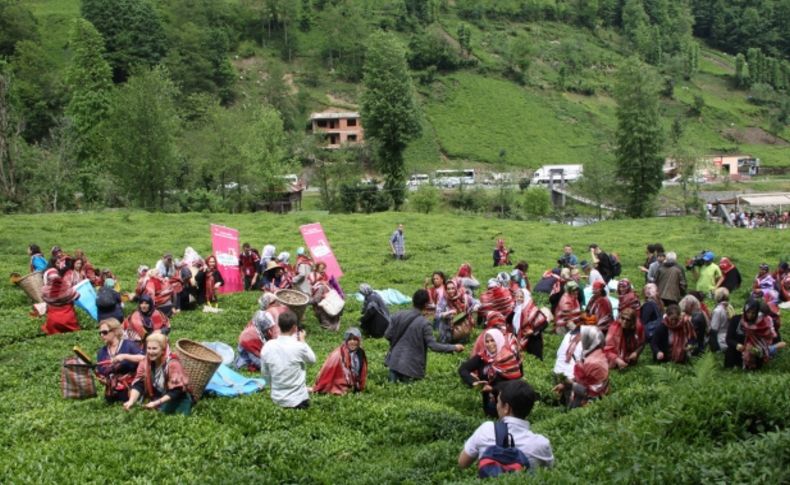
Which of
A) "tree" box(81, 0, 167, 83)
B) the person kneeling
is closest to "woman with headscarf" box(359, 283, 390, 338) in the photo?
the person kneeling

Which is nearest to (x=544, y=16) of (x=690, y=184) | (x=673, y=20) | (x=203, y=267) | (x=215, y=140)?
(x=673, y=20)

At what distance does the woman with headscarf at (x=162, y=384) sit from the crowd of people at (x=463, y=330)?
18mm

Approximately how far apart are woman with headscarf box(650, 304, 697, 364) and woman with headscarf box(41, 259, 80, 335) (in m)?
12.8

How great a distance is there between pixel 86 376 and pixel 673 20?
175 m

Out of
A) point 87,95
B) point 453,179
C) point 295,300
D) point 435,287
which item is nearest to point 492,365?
point 435,287

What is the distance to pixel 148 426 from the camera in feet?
31.6

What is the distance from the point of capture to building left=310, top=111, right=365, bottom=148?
100938 mm

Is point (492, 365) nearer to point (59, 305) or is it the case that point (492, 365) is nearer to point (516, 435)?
point (516, 435)

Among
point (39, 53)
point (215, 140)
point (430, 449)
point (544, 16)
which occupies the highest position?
point (544, 16)

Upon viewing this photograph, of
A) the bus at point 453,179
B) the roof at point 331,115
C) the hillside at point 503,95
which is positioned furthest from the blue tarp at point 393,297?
the roof at point 331,115

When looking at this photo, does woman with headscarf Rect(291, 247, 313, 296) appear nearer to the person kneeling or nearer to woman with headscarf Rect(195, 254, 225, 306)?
woman with headscarf Rect(195, 254, 225, 306)

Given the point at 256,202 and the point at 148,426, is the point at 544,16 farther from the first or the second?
the point at 148,426

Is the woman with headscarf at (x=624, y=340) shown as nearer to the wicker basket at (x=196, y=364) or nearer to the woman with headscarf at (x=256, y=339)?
the woman with headscarf at (x=256, y=339)

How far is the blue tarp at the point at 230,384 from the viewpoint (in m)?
11.4
